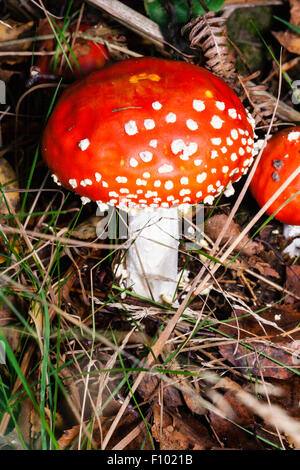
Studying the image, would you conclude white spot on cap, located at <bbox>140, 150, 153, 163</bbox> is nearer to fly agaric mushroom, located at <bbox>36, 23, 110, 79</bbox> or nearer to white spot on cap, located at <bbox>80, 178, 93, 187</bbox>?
white spot on cap, located at <bbox>80, 178, 93, 187</bbox>

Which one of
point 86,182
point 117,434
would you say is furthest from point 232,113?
point 117,434

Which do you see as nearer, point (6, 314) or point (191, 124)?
point (191, 124)

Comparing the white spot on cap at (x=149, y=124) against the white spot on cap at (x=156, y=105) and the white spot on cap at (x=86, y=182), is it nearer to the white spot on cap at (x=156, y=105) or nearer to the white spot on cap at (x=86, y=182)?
the white spot on cap at (x=156, y=105)

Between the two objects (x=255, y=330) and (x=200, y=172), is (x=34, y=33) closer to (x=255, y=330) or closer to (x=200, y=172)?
(x=200, y=172)

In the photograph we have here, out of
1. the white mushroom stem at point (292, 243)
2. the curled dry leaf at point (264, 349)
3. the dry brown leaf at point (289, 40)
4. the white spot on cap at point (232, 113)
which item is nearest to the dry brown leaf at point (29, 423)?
the curled dry leaf at point (264, 349)

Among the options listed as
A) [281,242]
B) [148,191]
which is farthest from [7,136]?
[281,242]

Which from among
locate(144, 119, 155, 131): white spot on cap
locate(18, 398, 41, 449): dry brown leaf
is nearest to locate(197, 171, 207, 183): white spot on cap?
locate(144, 119, 155, 131): white spot on cap

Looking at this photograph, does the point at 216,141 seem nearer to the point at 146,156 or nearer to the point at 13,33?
the point at 146,156
